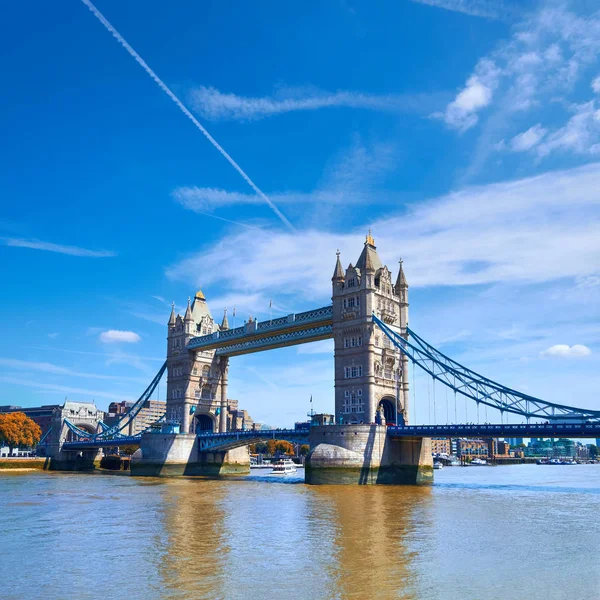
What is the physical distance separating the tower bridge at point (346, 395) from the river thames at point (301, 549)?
55.9 feet

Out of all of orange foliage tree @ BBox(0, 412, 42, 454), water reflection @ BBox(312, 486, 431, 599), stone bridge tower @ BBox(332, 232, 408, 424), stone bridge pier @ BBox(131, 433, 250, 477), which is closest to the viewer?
water reflection @ BBox(312, 486, 431, 599)

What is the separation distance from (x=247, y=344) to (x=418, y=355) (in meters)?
31.9

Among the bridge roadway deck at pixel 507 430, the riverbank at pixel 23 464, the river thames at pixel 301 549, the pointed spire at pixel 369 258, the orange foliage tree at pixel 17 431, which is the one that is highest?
the pointed spire at pixel 369 258

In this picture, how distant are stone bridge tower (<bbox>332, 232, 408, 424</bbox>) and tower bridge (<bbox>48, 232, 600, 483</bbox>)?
13 cm

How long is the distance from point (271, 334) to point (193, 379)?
20.2 meters

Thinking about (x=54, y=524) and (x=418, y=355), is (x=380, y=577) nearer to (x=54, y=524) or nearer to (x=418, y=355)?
(x=54, y=524)

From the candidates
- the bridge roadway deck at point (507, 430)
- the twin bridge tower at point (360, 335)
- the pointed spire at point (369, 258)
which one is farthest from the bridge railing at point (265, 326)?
the bridge roadway deck at point (507, 430)

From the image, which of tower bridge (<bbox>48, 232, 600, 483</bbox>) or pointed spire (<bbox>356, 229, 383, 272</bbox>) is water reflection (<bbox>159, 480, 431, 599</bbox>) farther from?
pointed spire (<bbox>356, 229, 383, 272</bbox>)

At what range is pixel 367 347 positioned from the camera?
7531 cm

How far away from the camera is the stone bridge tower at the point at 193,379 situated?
342 ft

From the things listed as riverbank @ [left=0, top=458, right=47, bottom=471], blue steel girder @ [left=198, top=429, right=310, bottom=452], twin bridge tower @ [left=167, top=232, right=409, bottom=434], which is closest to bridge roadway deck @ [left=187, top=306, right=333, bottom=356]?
twin bridge tower @ [left=167, top=232, right=409, bottom=434]

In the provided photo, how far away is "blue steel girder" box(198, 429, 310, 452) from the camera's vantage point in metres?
79.1

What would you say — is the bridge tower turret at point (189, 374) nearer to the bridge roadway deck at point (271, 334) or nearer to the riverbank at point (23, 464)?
the bridge roadway deck at point (271, 334)

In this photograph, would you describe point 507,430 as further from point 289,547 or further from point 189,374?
point 189,374
